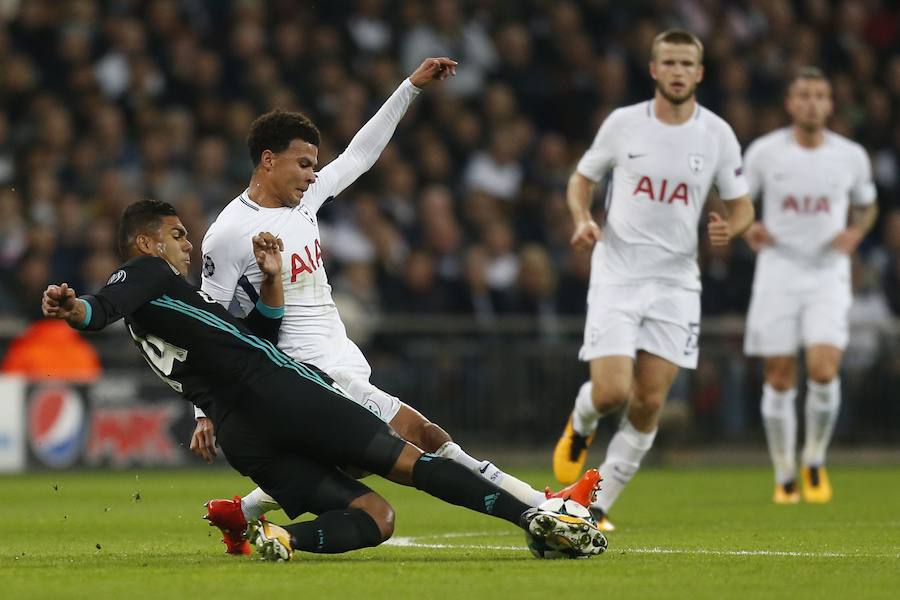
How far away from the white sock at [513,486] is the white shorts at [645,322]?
2.03m

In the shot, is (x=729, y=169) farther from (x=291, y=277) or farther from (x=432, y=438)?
(x=291, y=277)

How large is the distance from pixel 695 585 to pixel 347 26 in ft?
44.0

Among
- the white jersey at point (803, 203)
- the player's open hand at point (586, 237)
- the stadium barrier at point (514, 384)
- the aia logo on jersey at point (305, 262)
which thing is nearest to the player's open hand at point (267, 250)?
the aia logo on jersey at point (305, 262)

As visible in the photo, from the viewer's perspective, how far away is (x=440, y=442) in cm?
725

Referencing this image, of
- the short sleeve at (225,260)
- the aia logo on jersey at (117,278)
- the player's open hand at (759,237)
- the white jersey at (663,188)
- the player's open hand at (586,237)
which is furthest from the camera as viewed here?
the player's open hand at (759,237)

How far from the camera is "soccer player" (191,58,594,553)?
23.4 ft

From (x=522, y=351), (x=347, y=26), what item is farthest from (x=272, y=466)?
(x=347, y=26)

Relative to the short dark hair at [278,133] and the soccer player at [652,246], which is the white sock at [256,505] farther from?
the soccer player at [652,246]

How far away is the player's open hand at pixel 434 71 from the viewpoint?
7.75 metres

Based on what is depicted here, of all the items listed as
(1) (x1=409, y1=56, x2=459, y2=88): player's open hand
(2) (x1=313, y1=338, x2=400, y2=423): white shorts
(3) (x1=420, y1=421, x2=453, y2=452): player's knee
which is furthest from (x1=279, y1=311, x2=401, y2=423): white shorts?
(1) (x1=409, y1=56, x2=459, y2=88): player's open hand

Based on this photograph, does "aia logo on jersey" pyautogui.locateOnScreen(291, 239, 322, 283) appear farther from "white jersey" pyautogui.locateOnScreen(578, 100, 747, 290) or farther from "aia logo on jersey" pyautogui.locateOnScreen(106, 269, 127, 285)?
"white jersey" pyautogui.locateOnScreen(578, 100, 747, 290)

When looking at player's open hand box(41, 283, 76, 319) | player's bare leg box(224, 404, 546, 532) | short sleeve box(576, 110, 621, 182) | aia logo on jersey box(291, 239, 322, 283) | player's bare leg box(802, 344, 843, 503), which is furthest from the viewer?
player's bare leg box(802, 344, 843, 503)

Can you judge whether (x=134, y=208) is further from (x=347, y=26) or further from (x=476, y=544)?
(x=347, y=26)

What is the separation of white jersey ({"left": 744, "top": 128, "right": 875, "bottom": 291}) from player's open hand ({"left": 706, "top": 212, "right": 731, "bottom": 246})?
3230 mm
